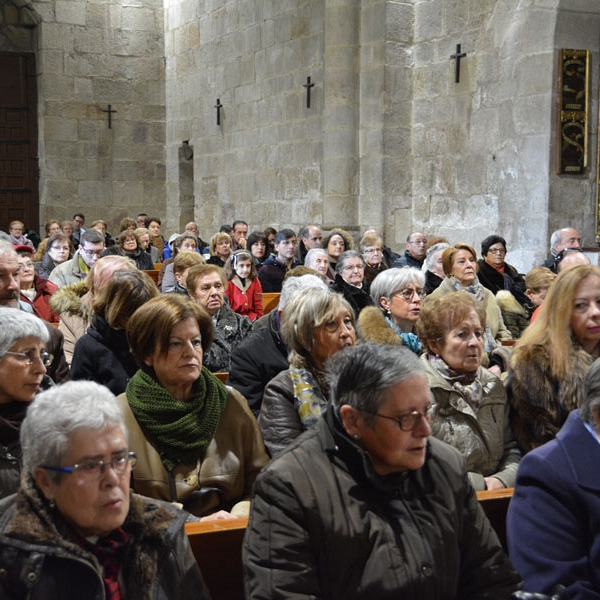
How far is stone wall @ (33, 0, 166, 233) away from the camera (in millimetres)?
15172

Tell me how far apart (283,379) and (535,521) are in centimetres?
118

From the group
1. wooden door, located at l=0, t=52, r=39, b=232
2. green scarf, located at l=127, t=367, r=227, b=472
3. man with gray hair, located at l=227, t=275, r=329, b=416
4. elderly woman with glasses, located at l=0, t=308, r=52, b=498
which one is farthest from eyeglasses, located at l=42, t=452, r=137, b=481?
wooden door, located at l=0, t=52, r=39, b=232

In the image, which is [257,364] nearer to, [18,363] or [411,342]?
[411,342]

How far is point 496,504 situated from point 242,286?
4486mm

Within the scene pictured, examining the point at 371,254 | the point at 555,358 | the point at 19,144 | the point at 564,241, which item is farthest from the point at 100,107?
the point at 555,358

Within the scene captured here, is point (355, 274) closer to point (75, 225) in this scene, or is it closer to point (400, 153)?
point (400, 153)

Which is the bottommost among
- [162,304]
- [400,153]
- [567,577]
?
[567,577]

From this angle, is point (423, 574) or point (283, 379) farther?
point (283, 379)

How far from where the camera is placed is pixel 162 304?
2945mm

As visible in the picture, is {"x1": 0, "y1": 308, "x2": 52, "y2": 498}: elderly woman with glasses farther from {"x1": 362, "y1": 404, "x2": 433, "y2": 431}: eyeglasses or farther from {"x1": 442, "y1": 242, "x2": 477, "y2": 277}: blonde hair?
{"x1": 442, "y1": 242, "x2": 477, "y2": 277}: blonde hair

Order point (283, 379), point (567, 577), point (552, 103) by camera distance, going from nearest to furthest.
Answer: point (567, 577)
point (283, 379)
point (552, 103)

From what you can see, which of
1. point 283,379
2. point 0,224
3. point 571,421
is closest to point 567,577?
point 571,421

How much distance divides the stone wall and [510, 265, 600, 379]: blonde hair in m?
13.2

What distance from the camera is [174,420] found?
279 cm
